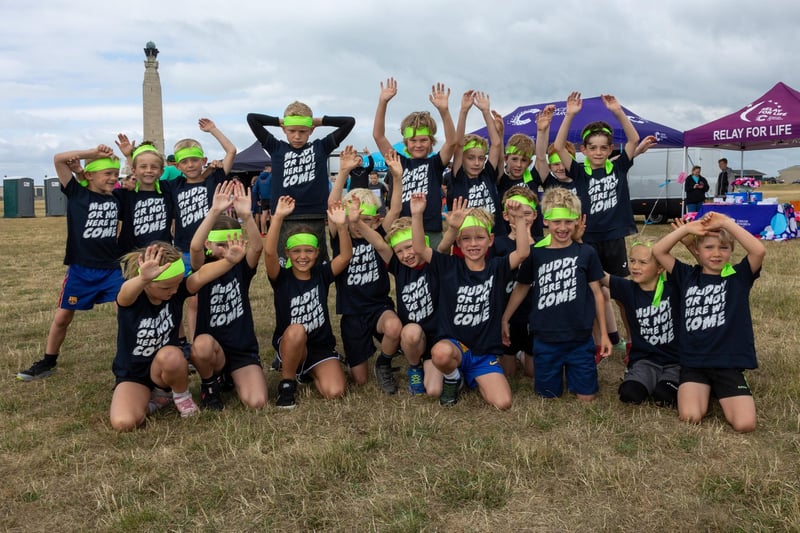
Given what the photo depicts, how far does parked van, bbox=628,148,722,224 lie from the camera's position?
69.3ft

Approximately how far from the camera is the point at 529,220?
17.1ft

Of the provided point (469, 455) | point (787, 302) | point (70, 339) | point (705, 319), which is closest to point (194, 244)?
point (469, 455)

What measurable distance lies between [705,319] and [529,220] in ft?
5.06

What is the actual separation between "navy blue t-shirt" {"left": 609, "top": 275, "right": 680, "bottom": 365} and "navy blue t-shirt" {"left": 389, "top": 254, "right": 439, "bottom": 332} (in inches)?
56.5

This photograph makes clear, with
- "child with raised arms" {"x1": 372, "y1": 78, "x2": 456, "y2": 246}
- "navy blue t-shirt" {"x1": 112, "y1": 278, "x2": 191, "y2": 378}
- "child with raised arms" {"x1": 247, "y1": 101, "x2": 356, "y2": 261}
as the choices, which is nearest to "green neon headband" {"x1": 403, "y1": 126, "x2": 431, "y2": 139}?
"child with raised arms" {"x1": 372, "y1": 78, "x2": 456, "y2": 246}

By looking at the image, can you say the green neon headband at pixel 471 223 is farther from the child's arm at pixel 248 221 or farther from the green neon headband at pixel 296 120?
the green neon headband at pixel 296 120

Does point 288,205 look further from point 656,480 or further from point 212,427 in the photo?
point 656,480

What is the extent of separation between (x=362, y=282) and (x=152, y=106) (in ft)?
119

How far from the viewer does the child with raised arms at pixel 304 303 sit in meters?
4.77

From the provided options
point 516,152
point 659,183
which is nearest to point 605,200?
point 516,152

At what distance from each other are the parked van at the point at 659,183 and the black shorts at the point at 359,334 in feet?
59.1

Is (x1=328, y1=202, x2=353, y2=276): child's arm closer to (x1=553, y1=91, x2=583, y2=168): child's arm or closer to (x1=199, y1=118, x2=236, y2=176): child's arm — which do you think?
(x1=199, y1=118, x2=236, y2=176): child's arm

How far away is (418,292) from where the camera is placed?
507 cm

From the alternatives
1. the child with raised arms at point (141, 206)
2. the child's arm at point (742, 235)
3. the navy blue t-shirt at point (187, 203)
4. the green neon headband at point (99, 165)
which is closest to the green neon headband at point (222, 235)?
the navy blue t-shirt at point (187, 203)
